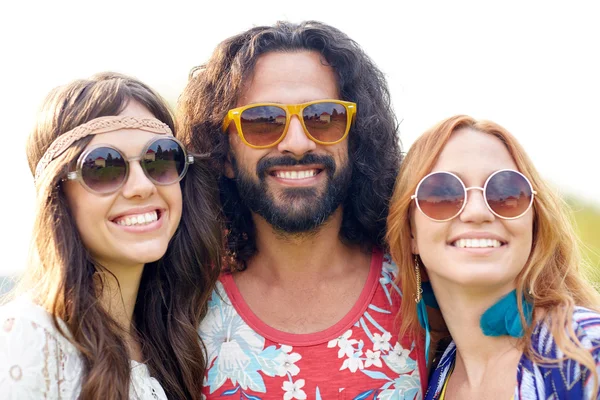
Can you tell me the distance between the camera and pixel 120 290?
2.81 m

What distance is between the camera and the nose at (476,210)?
8.39 ft

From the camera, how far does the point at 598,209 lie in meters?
9.38

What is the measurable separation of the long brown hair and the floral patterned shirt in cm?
56

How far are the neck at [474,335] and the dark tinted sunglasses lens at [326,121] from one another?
103cm

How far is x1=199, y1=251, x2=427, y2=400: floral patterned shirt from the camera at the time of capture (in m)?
3.04

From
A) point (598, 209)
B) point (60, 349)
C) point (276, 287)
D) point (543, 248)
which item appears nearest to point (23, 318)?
point (60, 349)

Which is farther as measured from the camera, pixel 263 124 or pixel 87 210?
pixel 263 124

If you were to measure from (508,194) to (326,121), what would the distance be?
1.18 meters

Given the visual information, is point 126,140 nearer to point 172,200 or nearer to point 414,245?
point 172,200

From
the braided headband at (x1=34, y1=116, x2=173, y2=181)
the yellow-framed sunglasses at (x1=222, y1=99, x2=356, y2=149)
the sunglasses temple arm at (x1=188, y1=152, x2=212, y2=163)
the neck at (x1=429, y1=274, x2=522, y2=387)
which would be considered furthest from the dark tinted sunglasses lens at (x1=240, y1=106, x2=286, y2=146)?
the neck at (x1=429, y1=274, x2=522, y2=387)

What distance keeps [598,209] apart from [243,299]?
301 inches

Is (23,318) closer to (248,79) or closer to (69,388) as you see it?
(69,388)

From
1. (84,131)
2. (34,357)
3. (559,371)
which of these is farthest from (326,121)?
(34,357)

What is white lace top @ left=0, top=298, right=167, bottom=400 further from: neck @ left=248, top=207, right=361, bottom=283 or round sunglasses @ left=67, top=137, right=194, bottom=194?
neck @ left=248, top=207, right=361, bottom=283
